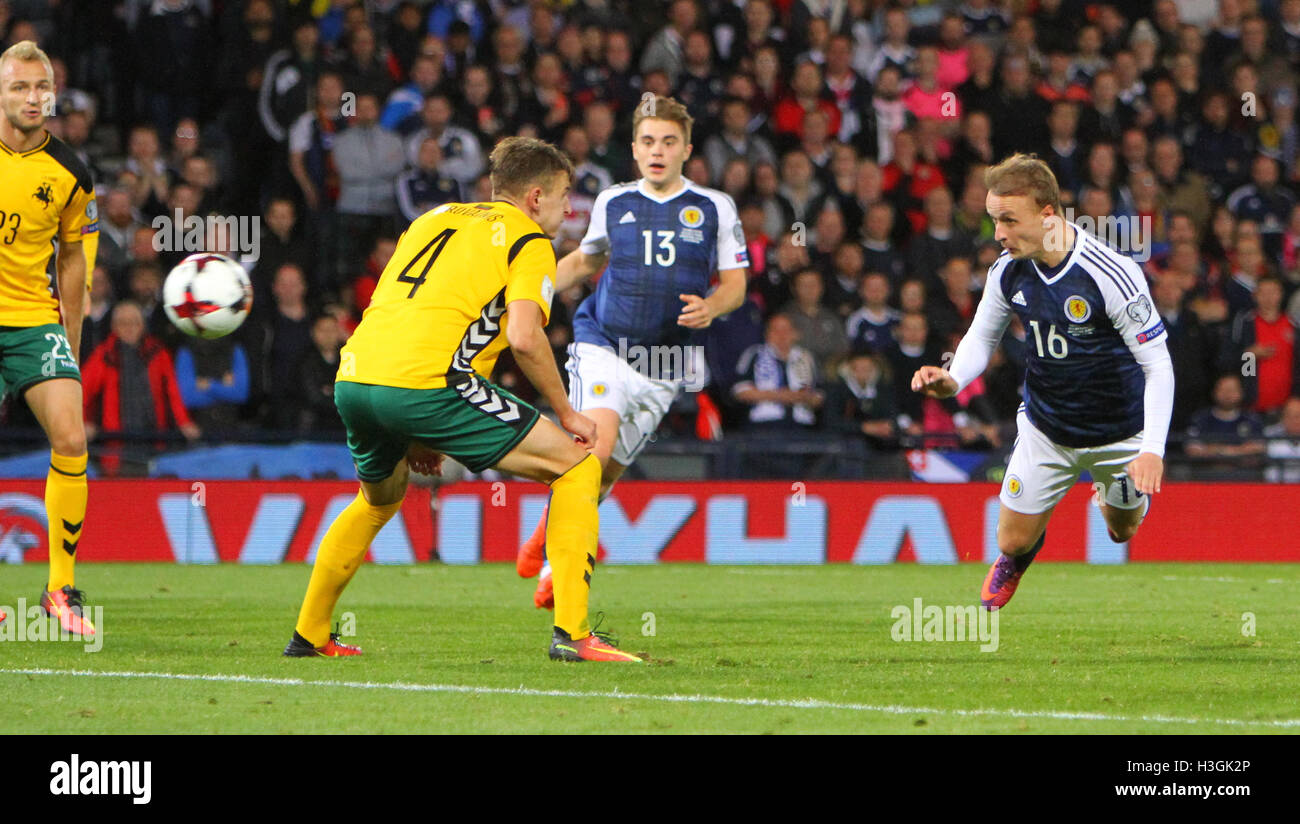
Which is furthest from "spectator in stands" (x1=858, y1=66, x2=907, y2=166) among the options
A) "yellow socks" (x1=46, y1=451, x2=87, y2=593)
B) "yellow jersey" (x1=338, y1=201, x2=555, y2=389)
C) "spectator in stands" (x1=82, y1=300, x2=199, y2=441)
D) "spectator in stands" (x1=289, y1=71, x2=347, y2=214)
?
"yellow jersey" (x1=338, y1=201, x2=555, y2=389)

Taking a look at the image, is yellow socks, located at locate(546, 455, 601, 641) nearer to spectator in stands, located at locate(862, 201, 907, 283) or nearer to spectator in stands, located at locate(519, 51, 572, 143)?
spectator in stands, located at locate(862, 201, 907, 283)

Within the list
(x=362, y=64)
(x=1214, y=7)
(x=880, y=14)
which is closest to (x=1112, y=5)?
(x=1214, y=7)

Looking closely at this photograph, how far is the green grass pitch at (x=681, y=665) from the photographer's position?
556cm

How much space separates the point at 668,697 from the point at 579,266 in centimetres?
387

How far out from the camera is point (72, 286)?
8.16 m

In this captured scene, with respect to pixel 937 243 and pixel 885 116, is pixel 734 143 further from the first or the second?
pixel 937 243

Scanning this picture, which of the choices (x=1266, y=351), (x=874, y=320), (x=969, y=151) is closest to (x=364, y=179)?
(x=874, y=320)

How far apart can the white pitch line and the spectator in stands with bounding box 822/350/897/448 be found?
8.15 m

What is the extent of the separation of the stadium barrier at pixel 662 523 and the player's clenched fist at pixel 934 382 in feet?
21.0

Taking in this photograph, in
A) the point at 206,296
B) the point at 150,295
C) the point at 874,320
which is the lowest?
the point at 874,320

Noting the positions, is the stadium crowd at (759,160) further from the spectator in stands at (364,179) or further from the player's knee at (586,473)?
the player's knee at (586,473)

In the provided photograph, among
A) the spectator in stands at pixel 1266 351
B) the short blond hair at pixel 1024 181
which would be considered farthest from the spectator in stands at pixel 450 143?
the short blond hair at pixel 1024 181

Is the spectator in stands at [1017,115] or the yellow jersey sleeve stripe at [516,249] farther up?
the spectator in stands at [1017,115]

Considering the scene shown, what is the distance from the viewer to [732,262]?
9375 millimetres
